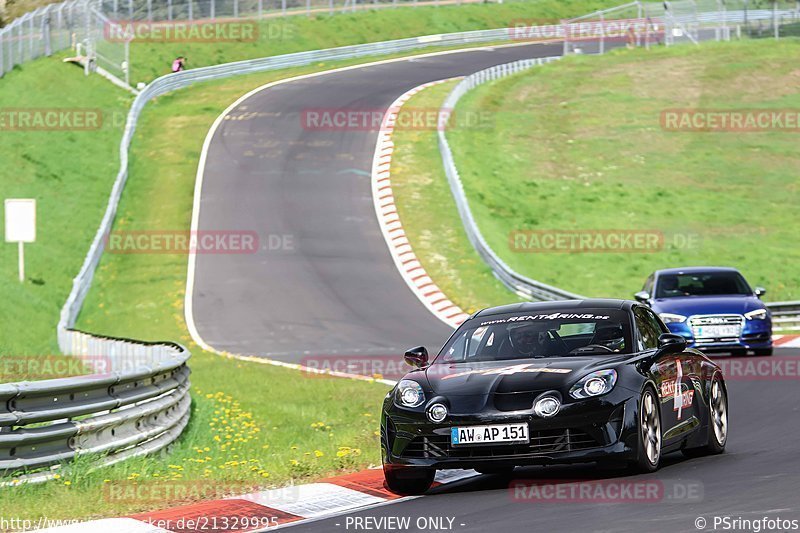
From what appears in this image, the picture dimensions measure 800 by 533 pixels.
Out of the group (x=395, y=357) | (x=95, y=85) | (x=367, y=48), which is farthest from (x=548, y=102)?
(x=395, y=357)

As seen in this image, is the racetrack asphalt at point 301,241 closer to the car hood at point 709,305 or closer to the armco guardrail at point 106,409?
the car hood at point 709,305

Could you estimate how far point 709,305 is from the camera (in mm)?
21328

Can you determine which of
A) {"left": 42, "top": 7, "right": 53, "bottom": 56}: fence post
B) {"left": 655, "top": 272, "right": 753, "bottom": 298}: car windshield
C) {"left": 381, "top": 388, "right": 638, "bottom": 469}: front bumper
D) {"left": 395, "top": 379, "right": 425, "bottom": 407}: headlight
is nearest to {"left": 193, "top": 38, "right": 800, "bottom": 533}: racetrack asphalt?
{"left": 381, "top": 388, "right": 638, "bottom": 469}: front bumper

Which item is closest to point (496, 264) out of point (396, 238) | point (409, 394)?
point (396, 238)

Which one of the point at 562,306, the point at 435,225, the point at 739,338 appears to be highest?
the point at 562,306

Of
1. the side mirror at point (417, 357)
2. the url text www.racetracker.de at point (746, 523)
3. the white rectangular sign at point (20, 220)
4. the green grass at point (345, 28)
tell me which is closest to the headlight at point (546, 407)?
the side mirror at point (417, 357)

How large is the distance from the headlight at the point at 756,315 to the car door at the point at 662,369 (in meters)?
10.5

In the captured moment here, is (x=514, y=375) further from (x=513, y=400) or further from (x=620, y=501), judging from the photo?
(x=620, y=501)

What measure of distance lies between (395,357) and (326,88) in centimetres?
3443

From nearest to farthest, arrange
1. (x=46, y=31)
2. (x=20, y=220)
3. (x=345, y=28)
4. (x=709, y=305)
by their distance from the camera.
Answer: (x=709, y=305), (x=20, y=220), (x=46, y=31), (x=345, y=28)

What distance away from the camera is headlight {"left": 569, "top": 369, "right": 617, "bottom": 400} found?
9.32 metres

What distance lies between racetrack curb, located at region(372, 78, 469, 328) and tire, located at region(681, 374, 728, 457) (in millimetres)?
17558

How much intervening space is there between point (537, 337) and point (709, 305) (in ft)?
37.9

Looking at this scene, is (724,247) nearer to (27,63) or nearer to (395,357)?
(395,357)
